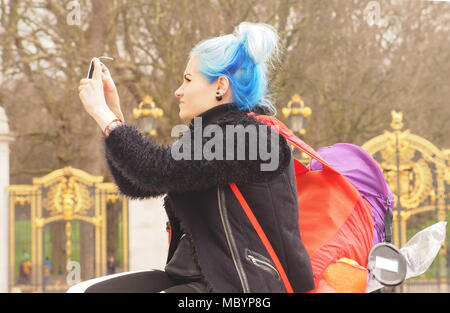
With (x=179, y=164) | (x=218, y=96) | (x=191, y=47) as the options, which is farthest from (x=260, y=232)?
(x=191, y=47)

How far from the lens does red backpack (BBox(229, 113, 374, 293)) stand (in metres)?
1.63

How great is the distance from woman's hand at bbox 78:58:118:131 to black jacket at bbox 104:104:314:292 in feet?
0.21

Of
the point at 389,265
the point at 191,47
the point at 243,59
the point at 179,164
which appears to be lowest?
the point at 389,265

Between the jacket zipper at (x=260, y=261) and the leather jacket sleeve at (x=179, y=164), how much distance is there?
186 mm

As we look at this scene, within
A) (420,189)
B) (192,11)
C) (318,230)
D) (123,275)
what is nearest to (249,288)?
(318,230)

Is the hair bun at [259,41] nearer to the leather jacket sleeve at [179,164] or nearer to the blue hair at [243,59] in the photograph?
the blue hair at [243,59]

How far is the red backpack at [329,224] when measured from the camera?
1.63 meters

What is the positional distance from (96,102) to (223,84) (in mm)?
356

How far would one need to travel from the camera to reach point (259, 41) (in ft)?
5.52

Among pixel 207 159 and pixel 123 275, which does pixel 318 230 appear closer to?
pixel 207 159

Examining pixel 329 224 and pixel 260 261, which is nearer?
pixel 260 261

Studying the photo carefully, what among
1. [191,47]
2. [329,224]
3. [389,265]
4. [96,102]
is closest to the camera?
[389,265]

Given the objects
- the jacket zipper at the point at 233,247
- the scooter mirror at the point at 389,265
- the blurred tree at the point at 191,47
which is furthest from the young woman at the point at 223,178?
the blurred tree at the point at 191,47

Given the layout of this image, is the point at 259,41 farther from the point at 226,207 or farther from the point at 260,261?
the point at 260,261
